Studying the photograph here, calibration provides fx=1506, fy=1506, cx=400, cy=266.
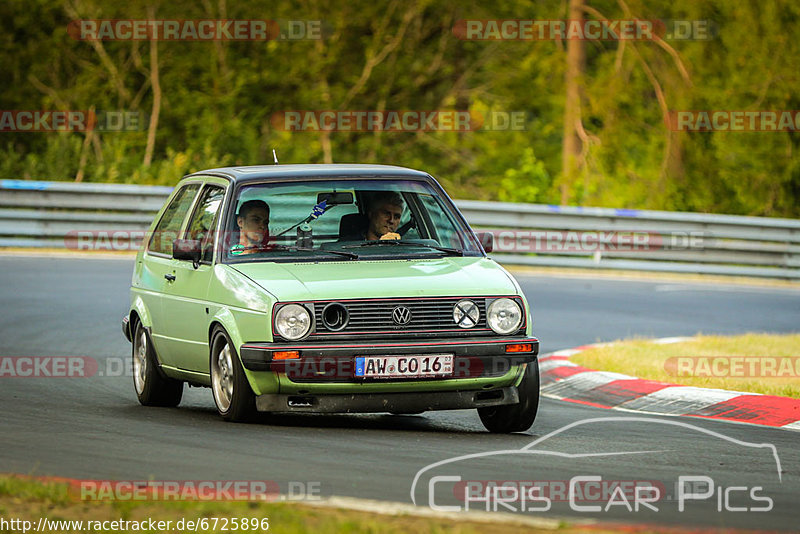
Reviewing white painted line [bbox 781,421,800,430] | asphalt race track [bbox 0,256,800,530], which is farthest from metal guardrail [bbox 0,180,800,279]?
white painted line [bbox 781,421,800,430]

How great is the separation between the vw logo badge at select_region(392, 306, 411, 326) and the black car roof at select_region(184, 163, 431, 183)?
4.89 ft

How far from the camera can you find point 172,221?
35.9 ft

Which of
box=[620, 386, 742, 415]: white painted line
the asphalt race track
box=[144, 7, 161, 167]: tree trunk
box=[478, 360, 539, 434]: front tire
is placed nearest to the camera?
the asphalt race track

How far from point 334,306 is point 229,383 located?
91 cm

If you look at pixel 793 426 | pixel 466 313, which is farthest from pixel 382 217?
pixel 793 426

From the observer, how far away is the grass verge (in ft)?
37.6

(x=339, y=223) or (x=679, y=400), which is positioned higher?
(x=339, y=223)

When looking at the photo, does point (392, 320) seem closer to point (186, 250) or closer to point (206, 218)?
point (186, 250)

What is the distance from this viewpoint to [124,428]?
872 centimetres

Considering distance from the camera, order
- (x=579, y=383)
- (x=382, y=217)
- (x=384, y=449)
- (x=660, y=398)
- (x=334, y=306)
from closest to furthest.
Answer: (x=384, y=449) < (x=334, y=306) < (x=382, y=217) < (x=660, y=398) < (x=579, y=383)

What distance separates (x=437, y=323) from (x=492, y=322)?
0.34 m

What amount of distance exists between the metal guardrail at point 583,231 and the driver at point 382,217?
12176 mm

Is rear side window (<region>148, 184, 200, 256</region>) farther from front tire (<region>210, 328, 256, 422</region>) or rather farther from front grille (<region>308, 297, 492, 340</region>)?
front grille (<region>308, 297, 492, 340</region>)

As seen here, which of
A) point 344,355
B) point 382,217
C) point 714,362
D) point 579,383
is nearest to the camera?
point 344,355
